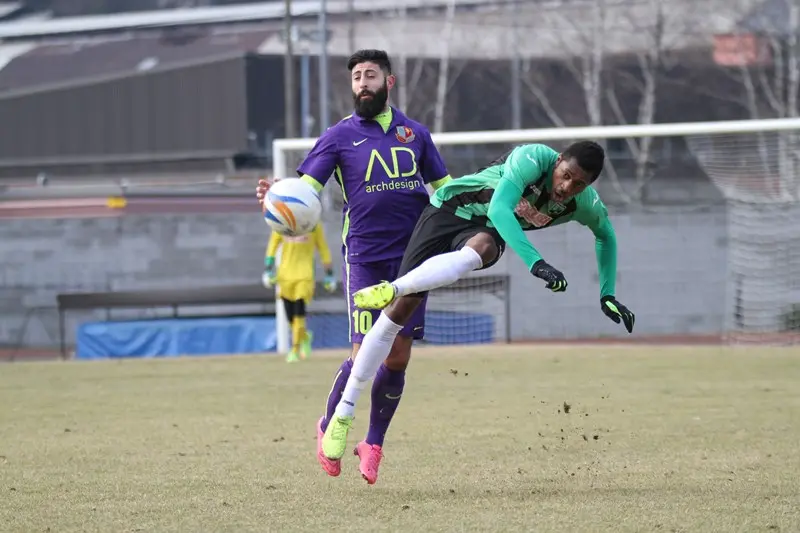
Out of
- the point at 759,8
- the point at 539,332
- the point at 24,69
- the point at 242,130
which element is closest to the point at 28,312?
the point at 539,332

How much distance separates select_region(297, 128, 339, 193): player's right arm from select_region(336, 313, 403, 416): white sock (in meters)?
0.90

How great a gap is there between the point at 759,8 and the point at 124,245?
1742 centimetres

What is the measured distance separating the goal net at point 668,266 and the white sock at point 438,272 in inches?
407

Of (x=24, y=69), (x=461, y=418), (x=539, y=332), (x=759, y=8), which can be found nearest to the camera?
(x=461, y=418)

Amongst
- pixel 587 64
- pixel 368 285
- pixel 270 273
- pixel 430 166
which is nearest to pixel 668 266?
pixel 270 273

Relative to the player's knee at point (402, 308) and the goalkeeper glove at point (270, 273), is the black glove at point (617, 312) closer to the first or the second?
the player's knee at point (402, 308)

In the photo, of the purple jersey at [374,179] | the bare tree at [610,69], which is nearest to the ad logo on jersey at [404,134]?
the purple jersey at [374,179]

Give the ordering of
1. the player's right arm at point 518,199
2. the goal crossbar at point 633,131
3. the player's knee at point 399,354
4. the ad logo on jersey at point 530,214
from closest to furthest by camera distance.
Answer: the player's right arm at point 518,199 → the ad logo on jersey at point 530,214 → the player's knee at point 399,354 → the goal crossbar at point 633,131

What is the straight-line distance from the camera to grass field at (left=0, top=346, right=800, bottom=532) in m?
5.76

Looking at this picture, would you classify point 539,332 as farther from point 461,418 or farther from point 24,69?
point 24,69

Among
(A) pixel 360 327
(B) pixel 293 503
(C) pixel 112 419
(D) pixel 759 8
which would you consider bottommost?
(C) pixel 112 419

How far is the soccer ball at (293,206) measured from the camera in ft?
23.8

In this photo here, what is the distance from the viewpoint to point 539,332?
21.2 meters

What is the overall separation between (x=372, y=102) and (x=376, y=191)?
486mm
